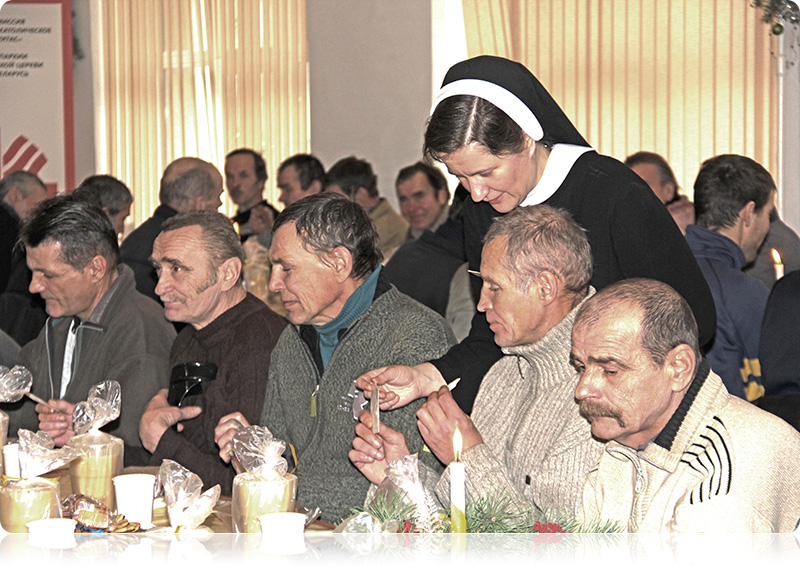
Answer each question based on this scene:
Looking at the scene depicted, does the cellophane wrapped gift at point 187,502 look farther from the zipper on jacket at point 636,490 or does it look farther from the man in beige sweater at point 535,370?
the zipper on jacket at point 636,490

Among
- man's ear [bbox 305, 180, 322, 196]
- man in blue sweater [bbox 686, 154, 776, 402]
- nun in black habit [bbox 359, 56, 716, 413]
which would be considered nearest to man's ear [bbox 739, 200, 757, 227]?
man in blue sweater [bbox 686, 154, 776, 402]

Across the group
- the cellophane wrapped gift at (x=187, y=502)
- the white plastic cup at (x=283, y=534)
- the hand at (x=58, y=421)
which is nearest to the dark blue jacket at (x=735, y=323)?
the cellophane wrapped gift at (x=187, y=502)

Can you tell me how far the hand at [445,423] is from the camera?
218 cm

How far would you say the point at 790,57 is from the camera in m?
7.40

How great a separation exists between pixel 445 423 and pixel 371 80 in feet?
22.5

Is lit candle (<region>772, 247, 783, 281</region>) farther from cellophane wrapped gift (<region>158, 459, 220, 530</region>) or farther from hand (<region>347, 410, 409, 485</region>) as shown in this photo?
cellophane wrapped gift (<region>158, 459, 220, 530</region>)

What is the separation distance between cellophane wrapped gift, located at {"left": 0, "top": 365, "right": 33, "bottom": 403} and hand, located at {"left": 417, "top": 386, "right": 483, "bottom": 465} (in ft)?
4.63

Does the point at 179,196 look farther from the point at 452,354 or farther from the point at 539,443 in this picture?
the point at 539,443

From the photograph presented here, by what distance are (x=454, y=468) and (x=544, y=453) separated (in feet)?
2.61

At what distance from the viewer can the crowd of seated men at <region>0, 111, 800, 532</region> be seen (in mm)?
1900

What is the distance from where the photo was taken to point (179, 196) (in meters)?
5.44

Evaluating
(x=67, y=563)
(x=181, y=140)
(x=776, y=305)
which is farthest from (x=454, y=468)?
(x=181, y=140)

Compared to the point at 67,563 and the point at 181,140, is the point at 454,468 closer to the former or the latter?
the point at 67,563

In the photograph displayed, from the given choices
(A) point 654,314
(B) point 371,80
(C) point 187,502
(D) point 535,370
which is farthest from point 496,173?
(B) point 371,80
